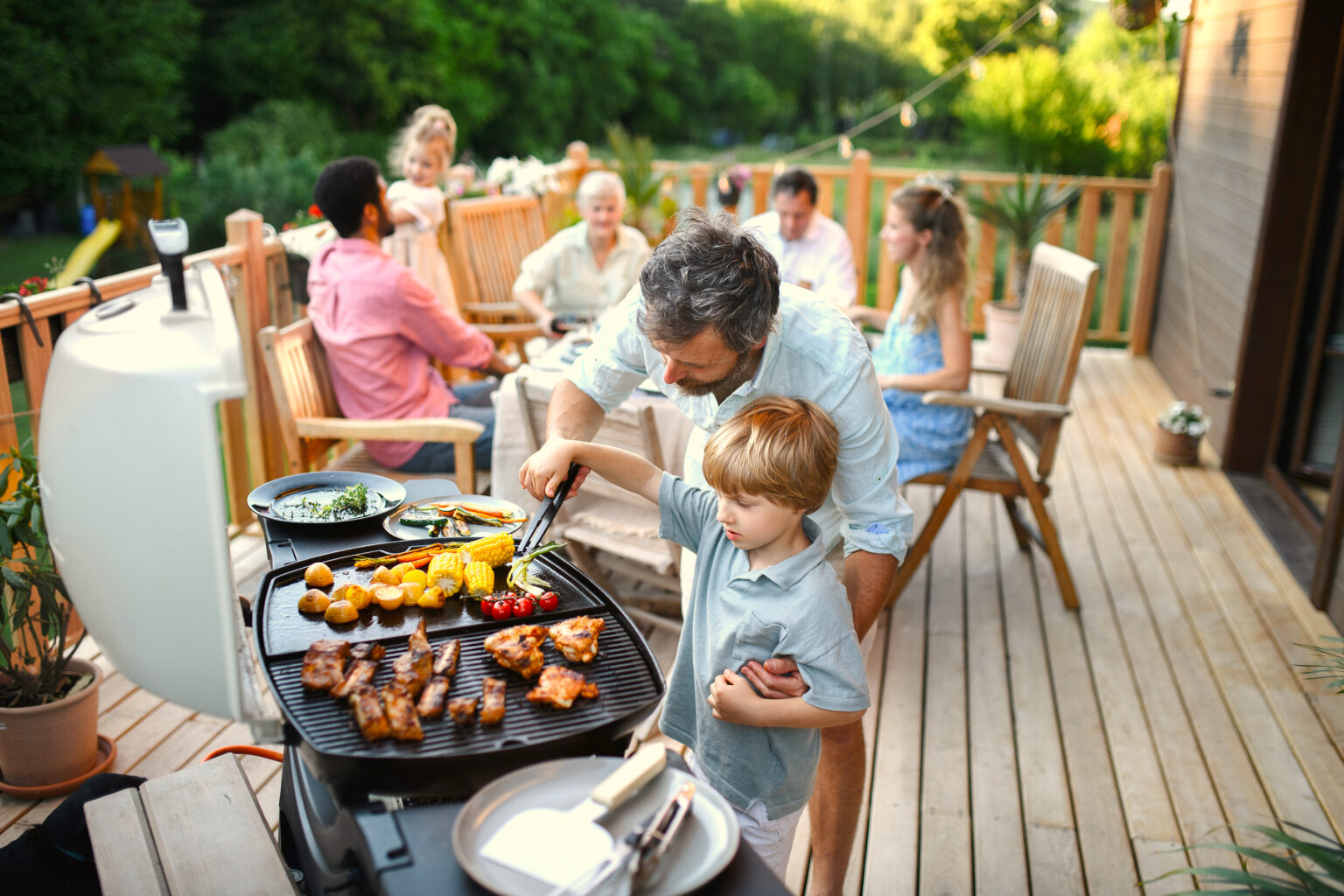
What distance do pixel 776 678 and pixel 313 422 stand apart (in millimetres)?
1957

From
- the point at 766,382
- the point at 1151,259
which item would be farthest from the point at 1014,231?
the point at 766,382

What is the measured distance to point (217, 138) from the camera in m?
14.1

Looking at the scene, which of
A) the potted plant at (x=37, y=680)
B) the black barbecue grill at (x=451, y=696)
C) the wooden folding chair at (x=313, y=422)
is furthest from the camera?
the wooden folding chair at (x=313, y=422)

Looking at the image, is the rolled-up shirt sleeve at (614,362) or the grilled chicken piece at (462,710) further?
the rolled-up shirt sleeve at (614,362)

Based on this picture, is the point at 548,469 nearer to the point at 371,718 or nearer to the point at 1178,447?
the point at 371,718

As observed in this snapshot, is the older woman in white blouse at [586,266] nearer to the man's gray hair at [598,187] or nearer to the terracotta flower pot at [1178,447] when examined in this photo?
the man's gray hair at [598,187]

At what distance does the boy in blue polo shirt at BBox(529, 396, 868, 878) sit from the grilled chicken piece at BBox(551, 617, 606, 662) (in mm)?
208

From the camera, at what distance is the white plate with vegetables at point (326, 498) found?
1.99m

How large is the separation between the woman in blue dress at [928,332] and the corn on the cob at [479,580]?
1871 millimetres

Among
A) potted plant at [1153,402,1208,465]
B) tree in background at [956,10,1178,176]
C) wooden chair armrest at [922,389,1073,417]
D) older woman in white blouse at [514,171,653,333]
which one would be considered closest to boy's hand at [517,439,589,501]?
wooden chair armrest at [922,389,1073,417]

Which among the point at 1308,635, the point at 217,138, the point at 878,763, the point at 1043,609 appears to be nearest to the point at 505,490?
the point at 878,763

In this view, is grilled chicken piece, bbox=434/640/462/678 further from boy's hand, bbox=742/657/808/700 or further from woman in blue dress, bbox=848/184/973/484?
woman in blue dress, bbox=848/184/973/484

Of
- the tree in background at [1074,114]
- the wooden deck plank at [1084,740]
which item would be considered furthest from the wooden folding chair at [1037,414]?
the tree in background at [1074,114]

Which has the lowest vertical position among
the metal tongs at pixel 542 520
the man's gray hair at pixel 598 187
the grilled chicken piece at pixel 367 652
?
the grilled chicken piece at pixel 367 652
